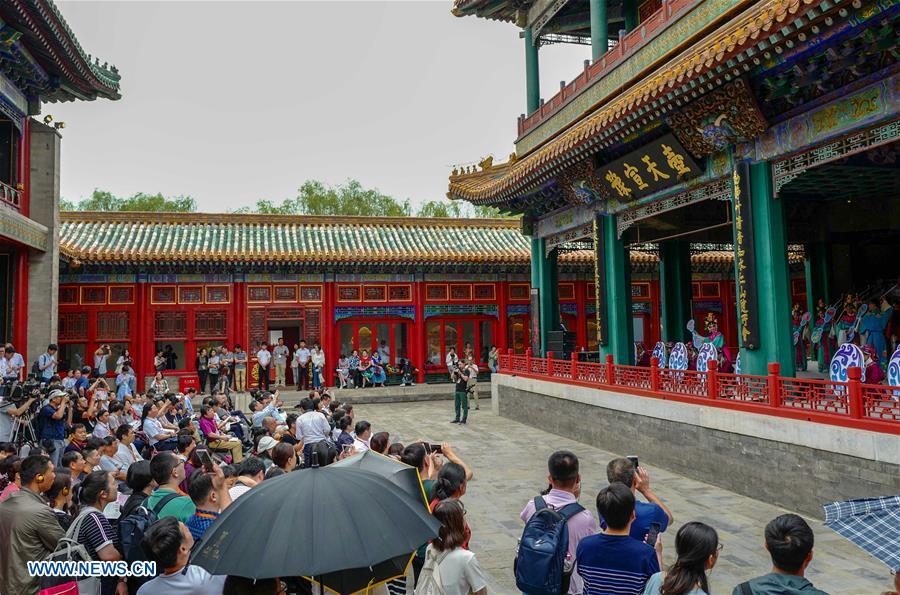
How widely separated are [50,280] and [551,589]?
1533 cm

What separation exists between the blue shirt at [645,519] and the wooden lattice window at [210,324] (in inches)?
742

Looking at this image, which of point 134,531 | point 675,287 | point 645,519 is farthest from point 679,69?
point 675,287

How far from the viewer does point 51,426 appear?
8383mm

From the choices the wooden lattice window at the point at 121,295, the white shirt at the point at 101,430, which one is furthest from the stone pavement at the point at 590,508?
the wooden lattice window at the point at 121,295

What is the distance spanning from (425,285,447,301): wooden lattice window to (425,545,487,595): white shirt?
1911 cm

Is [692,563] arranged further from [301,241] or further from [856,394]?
[301,241]

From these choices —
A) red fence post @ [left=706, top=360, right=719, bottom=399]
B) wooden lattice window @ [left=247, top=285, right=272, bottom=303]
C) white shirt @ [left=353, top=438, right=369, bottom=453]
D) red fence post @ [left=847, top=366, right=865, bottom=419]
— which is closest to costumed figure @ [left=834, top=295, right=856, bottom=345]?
red fence post @ [left=706, top=360, right=719, bottom=399]

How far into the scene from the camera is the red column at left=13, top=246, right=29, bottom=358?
46.8 feet

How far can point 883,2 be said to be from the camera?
6090mm

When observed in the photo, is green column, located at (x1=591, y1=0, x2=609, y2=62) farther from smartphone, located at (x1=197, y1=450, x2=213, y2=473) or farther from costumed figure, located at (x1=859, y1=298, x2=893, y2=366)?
smartphone, located at (x1=197, y1=450, x2=213, y2=473)

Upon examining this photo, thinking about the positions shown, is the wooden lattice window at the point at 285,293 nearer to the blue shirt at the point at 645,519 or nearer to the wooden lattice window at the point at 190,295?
the wooden lattice window at the point at 190,295

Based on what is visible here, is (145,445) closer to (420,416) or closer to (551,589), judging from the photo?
(551,589)

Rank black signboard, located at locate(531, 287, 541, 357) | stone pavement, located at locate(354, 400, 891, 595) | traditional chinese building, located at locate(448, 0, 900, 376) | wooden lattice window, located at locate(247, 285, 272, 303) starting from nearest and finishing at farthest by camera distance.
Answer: stone pavement, located at locate(354, 400, 891, 595) < traditional chinese building, located at locate(448, 0, 900, 376) < black signboard, located at locate(531, 287, 541, 357) < wooden lattice window, located at locate(247, 285, 272, 303)

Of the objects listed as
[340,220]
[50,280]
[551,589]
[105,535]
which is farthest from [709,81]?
[340,220]
